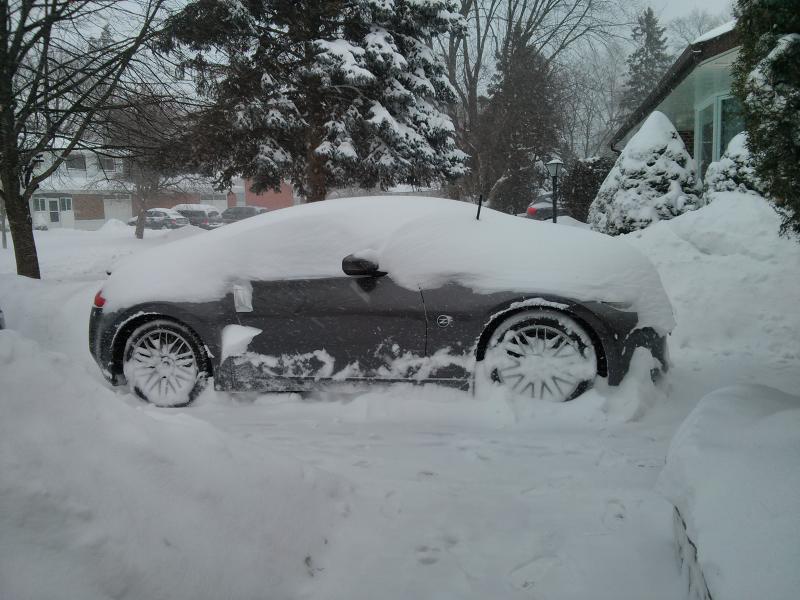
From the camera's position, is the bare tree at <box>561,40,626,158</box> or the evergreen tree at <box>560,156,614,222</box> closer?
the evergreen tree at <box>560,156,614,222</box>

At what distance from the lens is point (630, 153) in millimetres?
11008

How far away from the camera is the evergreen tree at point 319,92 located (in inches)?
605

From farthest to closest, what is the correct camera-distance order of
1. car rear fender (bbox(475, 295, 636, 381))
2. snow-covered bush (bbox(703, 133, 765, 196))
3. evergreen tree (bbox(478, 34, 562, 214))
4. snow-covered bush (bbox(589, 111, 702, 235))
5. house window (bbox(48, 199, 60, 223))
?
house window (bbox(48, 199, 60, 223)), evergreen tree (bbox(478, 34, 562, 214)), snow-covered bush (bbox(589, 111, 702, 235)), snow-covered bush (bbox(703, 133, 765, 196)), car rear fender (bbox(475, 295, 636, 381))

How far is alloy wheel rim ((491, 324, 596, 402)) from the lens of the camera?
152 inches

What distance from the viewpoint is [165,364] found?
4.27m

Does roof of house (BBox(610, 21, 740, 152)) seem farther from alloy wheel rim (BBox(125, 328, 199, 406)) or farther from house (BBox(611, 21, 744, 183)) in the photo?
alloy wheel rim (BBox(125, 328, 199, 406))

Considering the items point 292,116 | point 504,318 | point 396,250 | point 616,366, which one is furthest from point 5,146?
point 616,366

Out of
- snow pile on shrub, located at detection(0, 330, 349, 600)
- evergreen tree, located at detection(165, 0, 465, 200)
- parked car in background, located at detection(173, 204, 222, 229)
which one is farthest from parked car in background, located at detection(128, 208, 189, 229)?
snow pile on shrub, located at detection(0, 330, 349, 600)

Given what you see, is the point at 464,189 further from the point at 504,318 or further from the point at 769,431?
the point at 769,431

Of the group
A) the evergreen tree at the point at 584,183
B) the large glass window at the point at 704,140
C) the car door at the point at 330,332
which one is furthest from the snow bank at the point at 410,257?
the evergreen tree at the point at 584,183

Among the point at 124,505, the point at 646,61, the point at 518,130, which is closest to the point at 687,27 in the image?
the point at 646,61

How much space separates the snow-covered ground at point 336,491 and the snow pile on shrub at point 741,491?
471 millimetres

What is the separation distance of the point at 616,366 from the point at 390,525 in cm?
207

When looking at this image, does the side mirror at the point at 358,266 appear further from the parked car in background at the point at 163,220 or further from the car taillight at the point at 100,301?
the parked car in background at the point at 163,220
